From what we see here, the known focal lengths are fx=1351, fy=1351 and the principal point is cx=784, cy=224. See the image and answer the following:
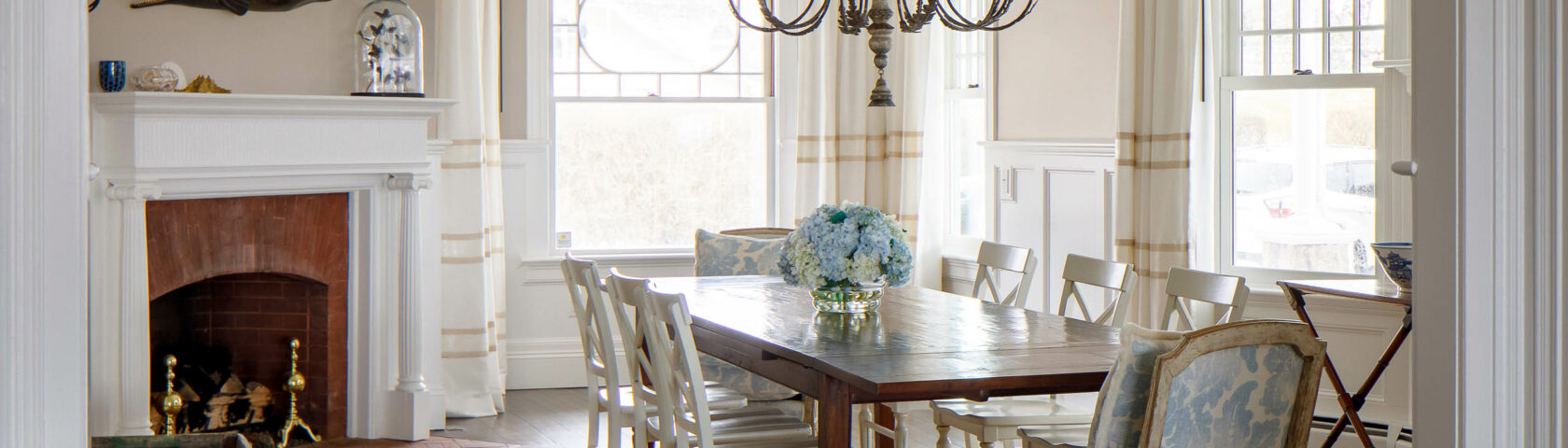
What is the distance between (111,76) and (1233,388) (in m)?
3.73

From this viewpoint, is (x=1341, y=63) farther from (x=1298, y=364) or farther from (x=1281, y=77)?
(x=1298, y=364)

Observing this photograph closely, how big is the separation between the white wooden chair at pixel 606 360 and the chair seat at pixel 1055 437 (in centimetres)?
85

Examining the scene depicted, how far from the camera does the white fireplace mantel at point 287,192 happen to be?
4.34m

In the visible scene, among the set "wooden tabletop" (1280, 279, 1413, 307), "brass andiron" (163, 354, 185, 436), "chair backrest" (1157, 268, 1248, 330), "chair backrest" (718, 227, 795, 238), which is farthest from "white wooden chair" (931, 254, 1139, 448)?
"brass andiron" (163, 354, 185, 436)

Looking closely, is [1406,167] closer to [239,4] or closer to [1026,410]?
[1026,410]

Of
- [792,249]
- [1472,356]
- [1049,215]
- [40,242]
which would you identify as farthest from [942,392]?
[1049,215]

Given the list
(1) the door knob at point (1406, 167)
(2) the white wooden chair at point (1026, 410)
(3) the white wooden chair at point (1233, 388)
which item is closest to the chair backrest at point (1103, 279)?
(2) the white wooden chair at point (1026, 410)

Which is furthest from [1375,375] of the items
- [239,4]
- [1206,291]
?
[239,4]

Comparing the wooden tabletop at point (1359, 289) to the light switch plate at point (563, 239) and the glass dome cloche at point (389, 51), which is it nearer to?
the glass dome cloche at point (389, 51)

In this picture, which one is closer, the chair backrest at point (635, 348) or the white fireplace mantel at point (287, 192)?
the chair backrest at point (635, 348)

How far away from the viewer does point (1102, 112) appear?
522 centimetres

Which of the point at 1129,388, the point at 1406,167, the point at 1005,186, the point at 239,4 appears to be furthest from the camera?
the point at 1005,186

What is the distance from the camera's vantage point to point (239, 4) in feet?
16.2

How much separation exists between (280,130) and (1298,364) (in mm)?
3561
